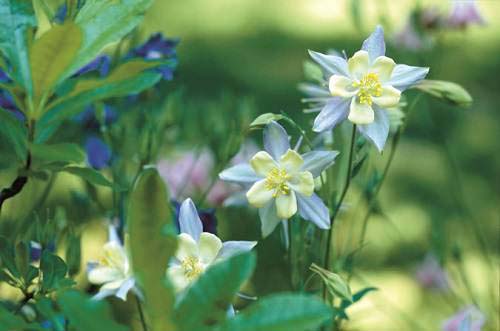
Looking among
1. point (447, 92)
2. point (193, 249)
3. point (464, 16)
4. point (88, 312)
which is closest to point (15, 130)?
point (193, 249)

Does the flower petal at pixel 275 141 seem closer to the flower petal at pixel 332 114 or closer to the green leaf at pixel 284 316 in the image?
the flower petal at pixel 332 114

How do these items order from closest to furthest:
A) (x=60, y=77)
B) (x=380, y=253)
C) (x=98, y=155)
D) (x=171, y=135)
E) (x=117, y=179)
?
(x=60, y=77) < (x=117, y=179) < (x=98, y=155) < (x=171, y=135) < (x=380, y=253)

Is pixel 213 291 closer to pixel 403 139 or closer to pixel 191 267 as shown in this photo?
pixel 191 267

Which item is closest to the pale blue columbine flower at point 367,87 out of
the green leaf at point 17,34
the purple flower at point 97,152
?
the green leaf at point 17,34

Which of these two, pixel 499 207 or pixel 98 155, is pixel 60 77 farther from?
pixel 499 207

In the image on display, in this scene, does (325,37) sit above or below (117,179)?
below

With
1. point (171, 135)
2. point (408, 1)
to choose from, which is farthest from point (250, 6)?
point (171, 135)
